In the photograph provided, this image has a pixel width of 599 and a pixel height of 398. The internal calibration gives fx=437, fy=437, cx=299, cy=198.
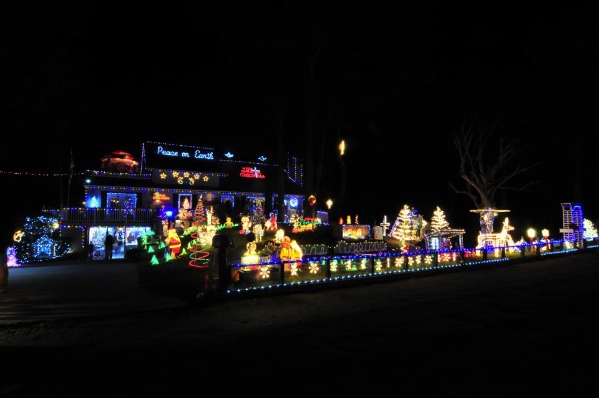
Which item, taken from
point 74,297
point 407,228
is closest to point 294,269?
point 74,297

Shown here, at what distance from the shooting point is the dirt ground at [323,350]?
5387mm

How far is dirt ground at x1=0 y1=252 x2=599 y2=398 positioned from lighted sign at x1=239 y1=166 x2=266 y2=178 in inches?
947

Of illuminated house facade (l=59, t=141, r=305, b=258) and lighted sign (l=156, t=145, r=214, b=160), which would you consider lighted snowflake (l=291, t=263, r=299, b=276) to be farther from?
lighted sign (l=156, t=145, r=214, b=160)

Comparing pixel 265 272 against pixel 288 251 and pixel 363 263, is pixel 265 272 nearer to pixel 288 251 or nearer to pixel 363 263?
pixel 288 251

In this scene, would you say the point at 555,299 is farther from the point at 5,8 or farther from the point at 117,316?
the point at 5,8

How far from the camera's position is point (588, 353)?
21.7 feet

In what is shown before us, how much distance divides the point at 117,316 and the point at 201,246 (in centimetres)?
1090

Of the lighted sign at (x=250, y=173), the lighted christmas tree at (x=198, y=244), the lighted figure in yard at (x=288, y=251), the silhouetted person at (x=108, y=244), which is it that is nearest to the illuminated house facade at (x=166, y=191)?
the lighted sign at (x=250, y=173)

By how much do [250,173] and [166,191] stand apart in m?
7.04

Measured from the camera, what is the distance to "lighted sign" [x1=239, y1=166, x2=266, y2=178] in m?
35.4

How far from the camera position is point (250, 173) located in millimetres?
35719

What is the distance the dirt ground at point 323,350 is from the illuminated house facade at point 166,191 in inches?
631

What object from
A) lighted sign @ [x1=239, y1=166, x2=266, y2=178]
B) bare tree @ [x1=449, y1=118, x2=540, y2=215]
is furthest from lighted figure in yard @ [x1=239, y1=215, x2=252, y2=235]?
bare tree @ [x1=449, y1=118, x2=540, y2=215]

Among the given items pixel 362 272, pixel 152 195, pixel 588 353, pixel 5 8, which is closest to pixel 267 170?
pixel 152 195
